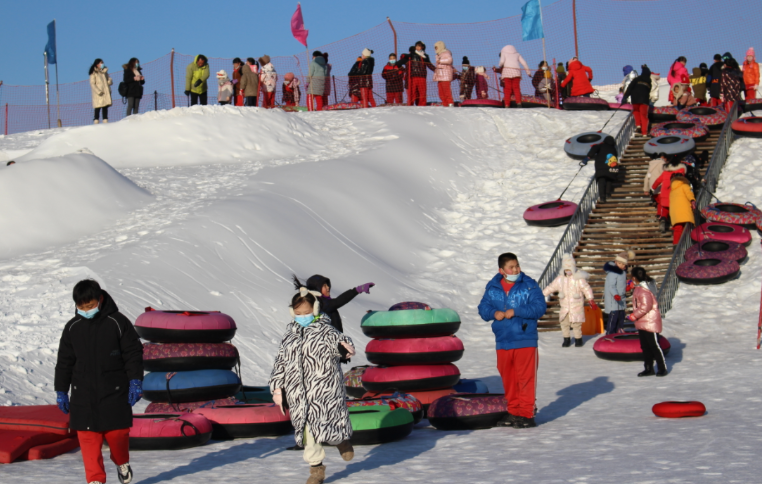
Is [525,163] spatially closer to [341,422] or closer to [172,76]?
[172,76]

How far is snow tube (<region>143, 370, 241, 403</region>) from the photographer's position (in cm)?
783

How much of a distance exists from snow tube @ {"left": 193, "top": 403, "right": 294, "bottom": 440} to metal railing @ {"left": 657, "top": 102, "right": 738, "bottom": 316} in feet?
25.5

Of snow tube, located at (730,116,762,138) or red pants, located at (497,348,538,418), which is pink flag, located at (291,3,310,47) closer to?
snow tube, located at (730,116,762,138)

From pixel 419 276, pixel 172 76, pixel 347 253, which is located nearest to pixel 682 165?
pixel 419 276

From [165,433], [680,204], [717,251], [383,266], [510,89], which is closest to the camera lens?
[165,433]

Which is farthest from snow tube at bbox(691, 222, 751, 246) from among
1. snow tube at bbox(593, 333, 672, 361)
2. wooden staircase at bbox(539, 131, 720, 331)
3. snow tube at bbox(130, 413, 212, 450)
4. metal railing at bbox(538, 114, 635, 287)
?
snow tube at bbox(130, 413, 212, 450)

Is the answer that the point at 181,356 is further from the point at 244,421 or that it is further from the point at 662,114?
the point at 662,114

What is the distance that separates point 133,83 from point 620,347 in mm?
16837

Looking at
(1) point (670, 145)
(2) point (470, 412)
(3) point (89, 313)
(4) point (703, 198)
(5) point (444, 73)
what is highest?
(5) point (444, 73)

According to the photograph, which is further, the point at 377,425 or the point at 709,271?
the point at 709,271

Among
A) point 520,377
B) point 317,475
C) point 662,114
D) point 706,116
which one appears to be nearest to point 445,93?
point 662,114

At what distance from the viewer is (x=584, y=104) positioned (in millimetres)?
24766

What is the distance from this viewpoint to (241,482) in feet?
18.7

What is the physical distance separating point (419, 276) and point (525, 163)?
663 centimetres
